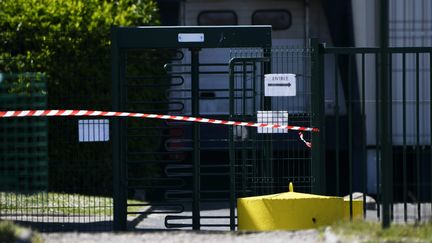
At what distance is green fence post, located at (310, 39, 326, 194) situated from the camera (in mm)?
12359

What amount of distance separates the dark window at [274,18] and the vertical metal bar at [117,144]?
7822 mm

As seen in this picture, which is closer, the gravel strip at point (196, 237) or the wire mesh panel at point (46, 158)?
the gravel strip at point (196, 237)

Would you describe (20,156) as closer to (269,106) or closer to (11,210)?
(11,210)

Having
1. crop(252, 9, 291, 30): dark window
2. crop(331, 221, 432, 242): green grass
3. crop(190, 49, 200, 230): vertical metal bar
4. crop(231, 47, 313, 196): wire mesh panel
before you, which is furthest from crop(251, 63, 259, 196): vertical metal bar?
crop(252, 9, 291, 30): dark window

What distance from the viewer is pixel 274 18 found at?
66.6 feet

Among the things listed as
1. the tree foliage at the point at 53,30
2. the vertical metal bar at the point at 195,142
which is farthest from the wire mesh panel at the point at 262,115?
the tree foliage at the point at 53,30

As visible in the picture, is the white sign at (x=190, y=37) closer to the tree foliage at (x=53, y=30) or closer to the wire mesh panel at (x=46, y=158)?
the wire mesh panel at (x=46, y=158)

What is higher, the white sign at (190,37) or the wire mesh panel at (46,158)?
the white sign at (190,37)

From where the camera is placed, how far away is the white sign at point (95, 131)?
13.5 metres

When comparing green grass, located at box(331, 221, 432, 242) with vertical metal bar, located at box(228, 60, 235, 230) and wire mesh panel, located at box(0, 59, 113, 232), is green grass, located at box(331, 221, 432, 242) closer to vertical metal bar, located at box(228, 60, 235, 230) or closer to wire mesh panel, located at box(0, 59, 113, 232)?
vertical metal bar, located at box(228, 60, 235, 230)

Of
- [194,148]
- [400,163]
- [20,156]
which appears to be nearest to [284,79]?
[194,148]

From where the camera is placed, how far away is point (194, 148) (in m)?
12.9

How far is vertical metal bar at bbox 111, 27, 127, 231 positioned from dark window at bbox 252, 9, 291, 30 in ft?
25.7

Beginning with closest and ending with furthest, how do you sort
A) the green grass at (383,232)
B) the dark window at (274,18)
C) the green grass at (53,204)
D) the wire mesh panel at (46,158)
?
the green grass at (383,232)
the green grass at (53,204)
the wire mesh panel at (46,158)
the dark window at (274,18)
